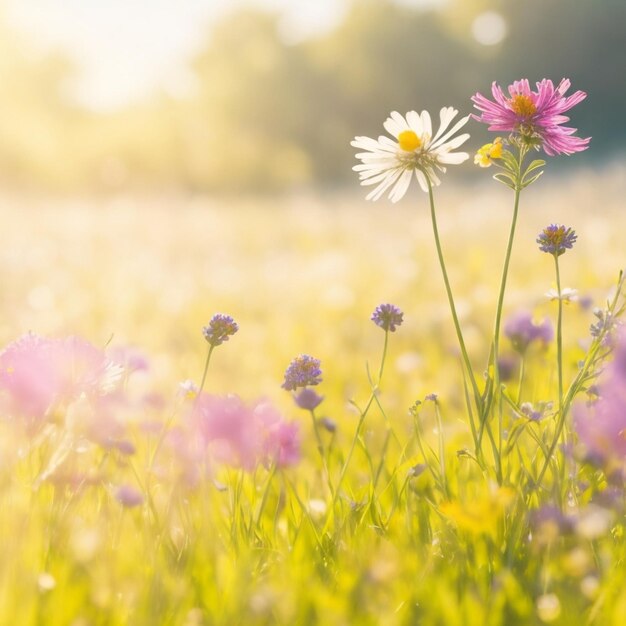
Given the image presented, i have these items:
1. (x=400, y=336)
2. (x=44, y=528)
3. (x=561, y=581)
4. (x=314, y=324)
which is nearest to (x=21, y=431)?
(x=44, y=528)

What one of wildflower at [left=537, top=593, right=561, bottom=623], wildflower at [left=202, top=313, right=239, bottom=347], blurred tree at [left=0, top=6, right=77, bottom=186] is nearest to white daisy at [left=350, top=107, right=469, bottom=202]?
wildflower at [left=202, top=313, right=239, bottom=347]

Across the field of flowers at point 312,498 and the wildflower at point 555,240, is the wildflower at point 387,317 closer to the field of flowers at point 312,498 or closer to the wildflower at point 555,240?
the field of flowers at point 312,498

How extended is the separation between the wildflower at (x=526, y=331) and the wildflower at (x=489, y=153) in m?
0.46

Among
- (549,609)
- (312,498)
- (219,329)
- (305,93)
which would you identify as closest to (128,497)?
(219,329)

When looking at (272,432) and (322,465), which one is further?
(322,465)

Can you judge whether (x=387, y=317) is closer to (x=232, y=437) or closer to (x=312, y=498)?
(x=232, y=437)

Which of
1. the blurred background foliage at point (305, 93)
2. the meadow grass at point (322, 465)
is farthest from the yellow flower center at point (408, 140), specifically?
the blurred background foliage at point (305, 93)

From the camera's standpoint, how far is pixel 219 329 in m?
1.23

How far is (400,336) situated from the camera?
3521 mm

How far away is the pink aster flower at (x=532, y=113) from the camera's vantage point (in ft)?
3.78

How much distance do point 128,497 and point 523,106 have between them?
2.81 feet

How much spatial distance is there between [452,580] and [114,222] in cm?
801

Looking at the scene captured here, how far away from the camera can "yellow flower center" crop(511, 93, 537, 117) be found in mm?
1157

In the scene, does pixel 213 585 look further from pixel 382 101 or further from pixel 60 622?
pixel 382 101
